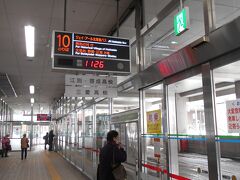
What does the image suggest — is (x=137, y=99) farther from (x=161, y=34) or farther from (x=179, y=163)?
(x=179, y=163)

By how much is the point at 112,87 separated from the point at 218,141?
3.24m

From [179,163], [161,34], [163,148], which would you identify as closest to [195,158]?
[179,163]

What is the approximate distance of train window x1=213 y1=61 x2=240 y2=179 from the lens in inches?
106

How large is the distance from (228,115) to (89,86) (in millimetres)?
3389

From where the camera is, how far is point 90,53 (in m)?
4.70

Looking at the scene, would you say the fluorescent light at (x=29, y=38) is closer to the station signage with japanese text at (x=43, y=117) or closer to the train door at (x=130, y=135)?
the train door at (x=130, y=135)

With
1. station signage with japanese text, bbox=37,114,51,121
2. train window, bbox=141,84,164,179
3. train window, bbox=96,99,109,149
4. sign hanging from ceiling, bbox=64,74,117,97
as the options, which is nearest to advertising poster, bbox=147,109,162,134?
train window, bbox=141,84,164,179

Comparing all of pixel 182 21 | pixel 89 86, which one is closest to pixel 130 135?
pixel 89 86

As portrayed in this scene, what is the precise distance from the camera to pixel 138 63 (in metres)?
5.22

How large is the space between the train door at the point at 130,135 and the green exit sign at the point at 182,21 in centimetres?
197

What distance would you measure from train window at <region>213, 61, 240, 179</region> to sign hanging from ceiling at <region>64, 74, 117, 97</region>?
9.96ft

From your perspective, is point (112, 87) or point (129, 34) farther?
point (129, 34)

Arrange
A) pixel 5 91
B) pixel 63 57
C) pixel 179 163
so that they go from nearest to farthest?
1. pixel 179 163
2. pixel 63 57
3. pixel 5 91

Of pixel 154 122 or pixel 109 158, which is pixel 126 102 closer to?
pixel 154 122
